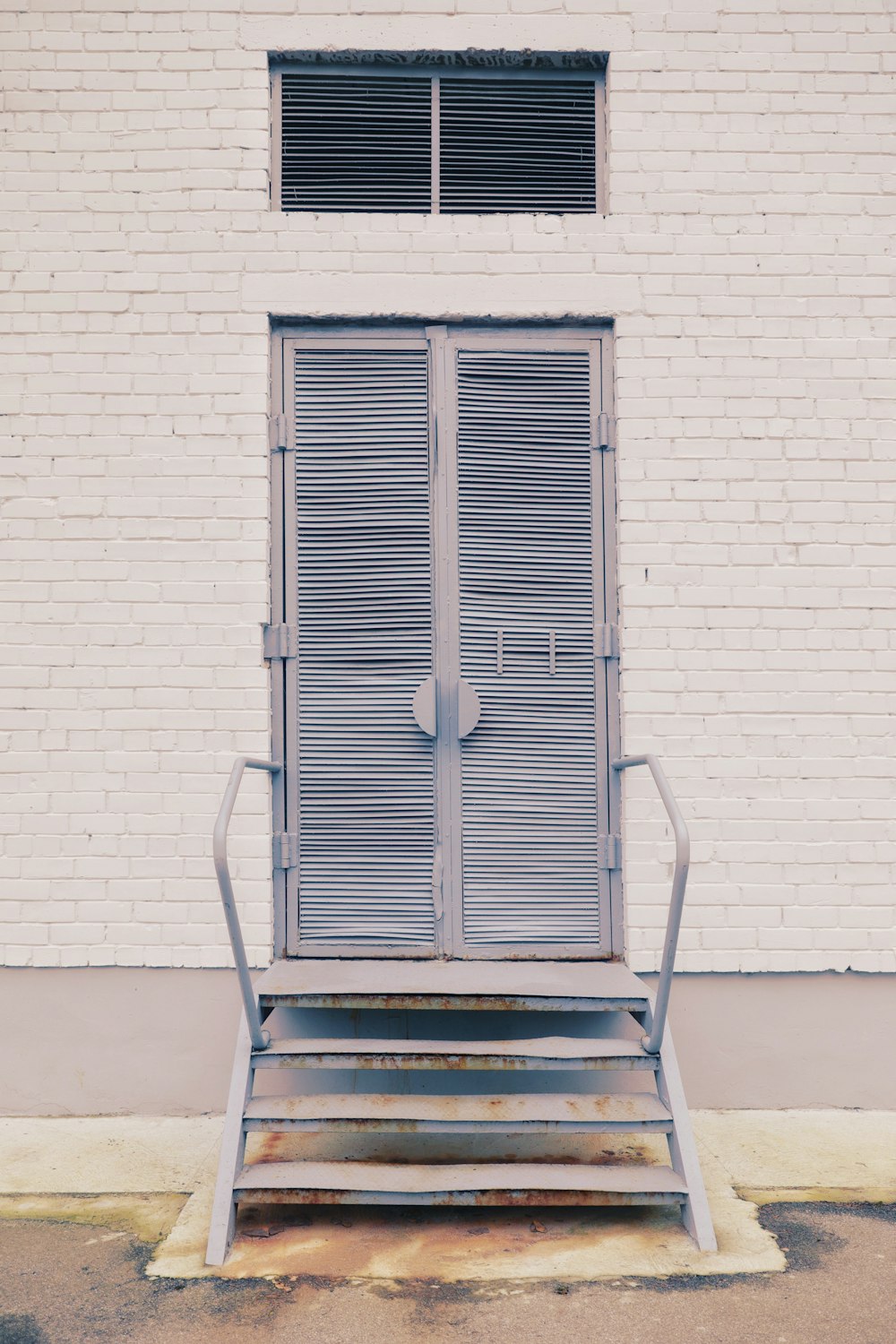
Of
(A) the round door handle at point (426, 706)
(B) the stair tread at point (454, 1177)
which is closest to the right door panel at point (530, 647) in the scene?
(A) the round door handle at point (426, 706)

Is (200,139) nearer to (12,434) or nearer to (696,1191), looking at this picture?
(12,434)

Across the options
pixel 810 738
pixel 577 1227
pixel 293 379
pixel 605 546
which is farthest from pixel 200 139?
pixel 577 1227

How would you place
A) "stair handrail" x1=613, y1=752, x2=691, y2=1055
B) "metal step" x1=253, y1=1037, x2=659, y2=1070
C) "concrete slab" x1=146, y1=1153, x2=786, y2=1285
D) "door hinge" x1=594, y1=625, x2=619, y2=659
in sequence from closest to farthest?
"concrete slab" x1=146, y1=1153, x2=786, y2=1285 → "stair handrail" x1=613, y1=752, x2=691, y2=1055 → "metal step" x1=253, y1=1037, x2=659, y2=1070 → "door hinge" x1=594, y1=625, x2=619, y2=659

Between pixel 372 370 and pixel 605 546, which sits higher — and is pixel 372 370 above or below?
above

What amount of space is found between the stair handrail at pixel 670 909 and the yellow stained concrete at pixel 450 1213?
556mm

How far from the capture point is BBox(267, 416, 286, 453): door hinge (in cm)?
380

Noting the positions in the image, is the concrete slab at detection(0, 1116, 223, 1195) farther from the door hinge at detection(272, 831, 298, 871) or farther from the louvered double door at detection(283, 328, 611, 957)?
the door hinge at detection(272, 831, 298, 871)

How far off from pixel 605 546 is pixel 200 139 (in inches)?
87.6

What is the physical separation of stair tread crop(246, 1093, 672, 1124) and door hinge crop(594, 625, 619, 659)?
1559 mm

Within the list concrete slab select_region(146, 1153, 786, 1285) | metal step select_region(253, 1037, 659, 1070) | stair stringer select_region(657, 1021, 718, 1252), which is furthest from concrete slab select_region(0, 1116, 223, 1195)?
stair stringer select_region(657, 1021, 718, 1252)

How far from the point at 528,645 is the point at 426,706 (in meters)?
0.46

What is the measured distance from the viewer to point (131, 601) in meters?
3.73

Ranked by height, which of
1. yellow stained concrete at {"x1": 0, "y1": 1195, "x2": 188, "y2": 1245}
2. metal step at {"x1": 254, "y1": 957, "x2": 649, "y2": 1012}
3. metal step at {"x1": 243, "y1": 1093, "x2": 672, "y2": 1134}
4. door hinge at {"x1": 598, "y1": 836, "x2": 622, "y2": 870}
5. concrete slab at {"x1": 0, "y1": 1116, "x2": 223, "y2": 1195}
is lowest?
yellow stained concrete at {"x1": 0, "y1": 1195, "x2": 188, "y2": 1245}

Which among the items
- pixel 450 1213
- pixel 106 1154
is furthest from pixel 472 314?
pixel 106 1154
